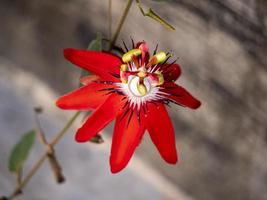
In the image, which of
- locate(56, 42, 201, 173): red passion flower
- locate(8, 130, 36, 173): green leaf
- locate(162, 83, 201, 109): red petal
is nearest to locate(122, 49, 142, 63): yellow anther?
locate(56, 42, 201, 173): red passion flower

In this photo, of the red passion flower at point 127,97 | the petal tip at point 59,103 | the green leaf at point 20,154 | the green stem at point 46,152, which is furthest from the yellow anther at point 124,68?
the green leaf at point 20,154

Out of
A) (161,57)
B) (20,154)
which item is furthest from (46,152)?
(161,57)

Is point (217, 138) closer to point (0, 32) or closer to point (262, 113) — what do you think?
point (262, 113)

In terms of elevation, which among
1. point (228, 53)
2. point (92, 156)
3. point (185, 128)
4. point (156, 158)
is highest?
point (228, 53)

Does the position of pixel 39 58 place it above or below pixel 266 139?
below

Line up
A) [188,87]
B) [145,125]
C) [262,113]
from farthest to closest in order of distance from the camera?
[188,87] → [262,113] → [145,125]

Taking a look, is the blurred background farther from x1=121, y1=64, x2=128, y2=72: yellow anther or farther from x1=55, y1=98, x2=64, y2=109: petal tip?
x1=55, y1=98, x2=64, y2=109: petal tip

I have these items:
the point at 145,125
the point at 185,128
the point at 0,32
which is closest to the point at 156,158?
the point at 185,128
